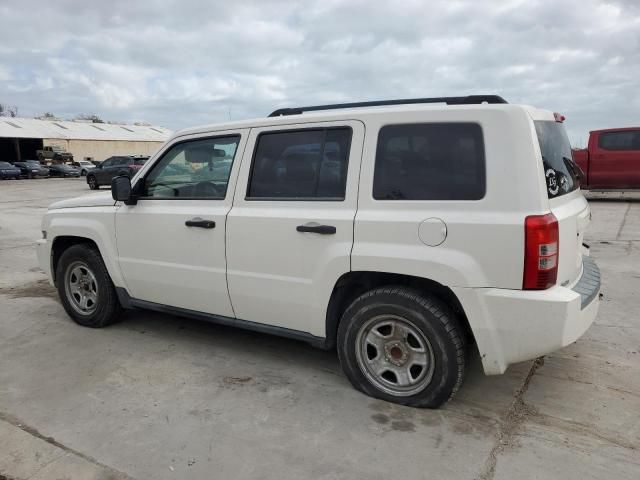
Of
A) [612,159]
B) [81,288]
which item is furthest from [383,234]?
[612,159]

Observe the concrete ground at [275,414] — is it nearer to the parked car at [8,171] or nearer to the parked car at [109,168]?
the parked car at [109,168]

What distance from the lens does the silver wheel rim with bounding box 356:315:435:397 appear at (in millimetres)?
3205

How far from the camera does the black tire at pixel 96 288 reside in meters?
4.69

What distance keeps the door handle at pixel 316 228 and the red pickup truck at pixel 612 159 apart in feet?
41.8

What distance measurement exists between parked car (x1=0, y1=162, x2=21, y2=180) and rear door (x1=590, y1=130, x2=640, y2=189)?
123 ft

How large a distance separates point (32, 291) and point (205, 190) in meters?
3.58

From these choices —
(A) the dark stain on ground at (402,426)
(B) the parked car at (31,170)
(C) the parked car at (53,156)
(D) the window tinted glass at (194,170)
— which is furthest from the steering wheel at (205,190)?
(C) the parked car at (53,156)

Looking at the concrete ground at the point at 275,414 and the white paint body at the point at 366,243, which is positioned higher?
the white paint body at the point at 366,243

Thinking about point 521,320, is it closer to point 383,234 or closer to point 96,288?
point 383,234

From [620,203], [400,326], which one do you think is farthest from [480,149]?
[620,203]

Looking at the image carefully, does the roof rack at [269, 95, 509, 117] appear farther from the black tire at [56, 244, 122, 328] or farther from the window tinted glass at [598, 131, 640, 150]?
the window tinted glass at [598, 131, 640, 150]

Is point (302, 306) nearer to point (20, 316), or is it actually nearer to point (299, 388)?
point (299, 388)

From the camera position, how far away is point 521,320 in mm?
2846

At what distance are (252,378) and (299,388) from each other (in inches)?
15.2
